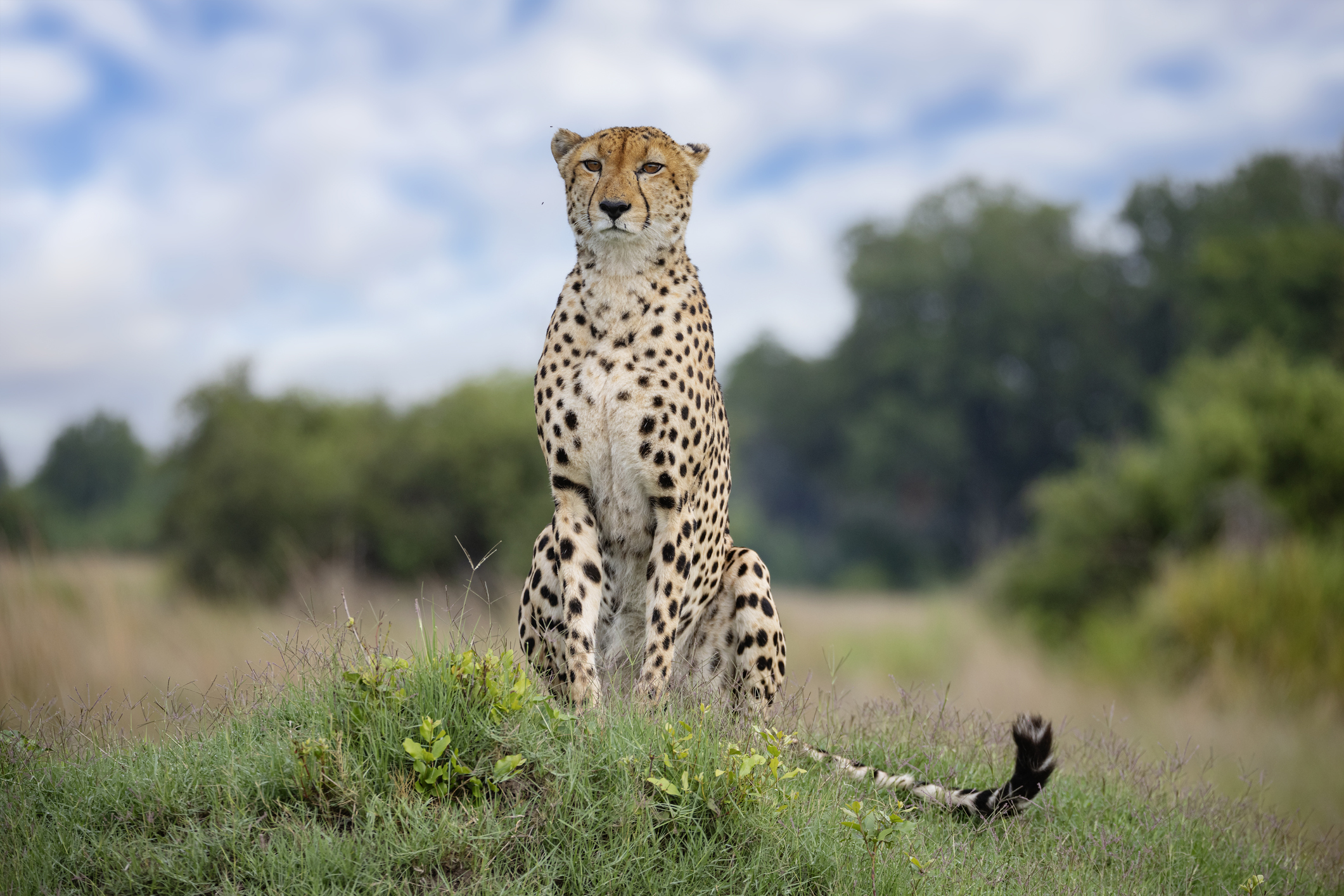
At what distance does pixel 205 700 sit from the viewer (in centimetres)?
314

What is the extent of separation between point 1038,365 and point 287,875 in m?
33.3

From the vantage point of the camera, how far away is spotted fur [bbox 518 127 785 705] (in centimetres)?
334

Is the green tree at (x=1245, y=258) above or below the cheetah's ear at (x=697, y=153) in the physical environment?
above

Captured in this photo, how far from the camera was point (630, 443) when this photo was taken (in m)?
3.34

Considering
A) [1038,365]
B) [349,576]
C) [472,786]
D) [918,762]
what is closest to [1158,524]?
[349,576]

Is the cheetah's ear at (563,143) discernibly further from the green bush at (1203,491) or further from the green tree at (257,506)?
the green tree at (257,506)

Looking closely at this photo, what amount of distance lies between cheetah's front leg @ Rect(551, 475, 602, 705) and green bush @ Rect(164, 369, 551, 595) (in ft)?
30.6

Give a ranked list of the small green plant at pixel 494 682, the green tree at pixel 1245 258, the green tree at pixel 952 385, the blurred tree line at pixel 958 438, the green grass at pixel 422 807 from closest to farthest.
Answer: the green grass at pixel 422 807 → the small green plant at pixel 494 682 → the blurred tree line at pixel 958 438 → the green tree at pixel 1245 258 → the green tree at pixel 952 385

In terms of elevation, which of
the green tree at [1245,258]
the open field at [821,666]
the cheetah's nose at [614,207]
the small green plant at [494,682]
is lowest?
the open field at [821,666]

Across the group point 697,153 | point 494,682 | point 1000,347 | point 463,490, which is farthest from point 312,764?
point 1000,347

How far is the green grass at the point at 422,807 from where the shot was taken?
260cm

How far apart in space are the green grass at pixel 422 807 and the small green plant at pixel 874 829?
0.04m

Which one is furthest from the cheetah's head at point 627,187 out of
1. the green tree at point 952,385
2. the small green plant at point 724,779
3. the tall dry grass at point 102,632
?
the green tree at point 952,385

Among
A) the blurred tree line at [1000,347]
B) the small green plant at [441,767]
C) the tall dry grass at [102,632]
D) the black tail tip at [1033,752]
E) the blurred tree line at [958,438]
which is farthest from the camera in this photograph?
the blurred tree line at [1000,347]
